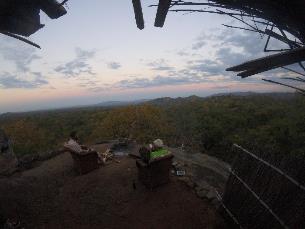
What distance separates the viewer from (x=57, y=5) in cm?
430

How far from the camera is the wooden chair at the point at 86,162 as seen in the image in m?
9.15

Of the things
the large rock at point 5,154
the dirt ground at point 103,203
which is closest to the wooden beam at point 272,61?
the dirt ground at point 103,203

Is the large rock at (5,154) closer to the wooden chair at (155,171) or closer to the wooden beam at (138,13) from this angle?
the wooden chair at (155,171)

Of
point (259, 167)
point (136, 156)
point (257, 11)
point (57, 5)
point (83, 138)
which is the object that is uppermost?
point (57, 5)

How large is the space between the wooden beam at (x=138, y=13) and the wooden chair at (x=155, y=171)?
505 cm

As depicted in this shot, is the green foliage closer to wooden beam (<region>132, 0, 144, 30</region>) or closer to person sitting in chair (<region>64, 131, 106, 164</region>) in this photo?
person sitting in chair (<region>64, 131, 106, 164</region>)

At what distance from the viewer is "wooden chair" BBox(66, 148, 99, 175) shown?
915 cm

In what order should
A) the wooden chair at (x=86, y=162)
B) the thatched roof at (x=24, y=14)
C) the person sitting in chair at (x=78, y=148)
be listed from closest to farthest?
1. the thatched roof at (x=24, y=14)
2. the wooden chair at (x=86, y=162)
3. the person sitting in chair at (x=78, y=148)

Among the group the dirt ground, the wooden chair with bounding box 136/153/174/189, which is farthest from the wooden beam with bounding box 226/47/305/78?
the wooden chair with bounding box 136/153/174/189

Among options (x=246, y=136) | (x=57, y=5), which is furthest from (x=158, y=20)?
(x=246, y=136)

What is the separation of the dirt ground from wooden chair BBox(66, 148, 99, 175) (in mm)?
246

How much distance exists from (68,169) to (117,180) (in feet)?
8.19

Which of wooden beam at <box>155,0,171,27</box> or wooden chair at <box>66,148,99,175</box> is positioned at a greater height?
wooden beam at <box>155,0,171,27</box>

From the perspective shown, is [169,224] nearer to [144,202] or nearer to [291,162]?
[144,202]
